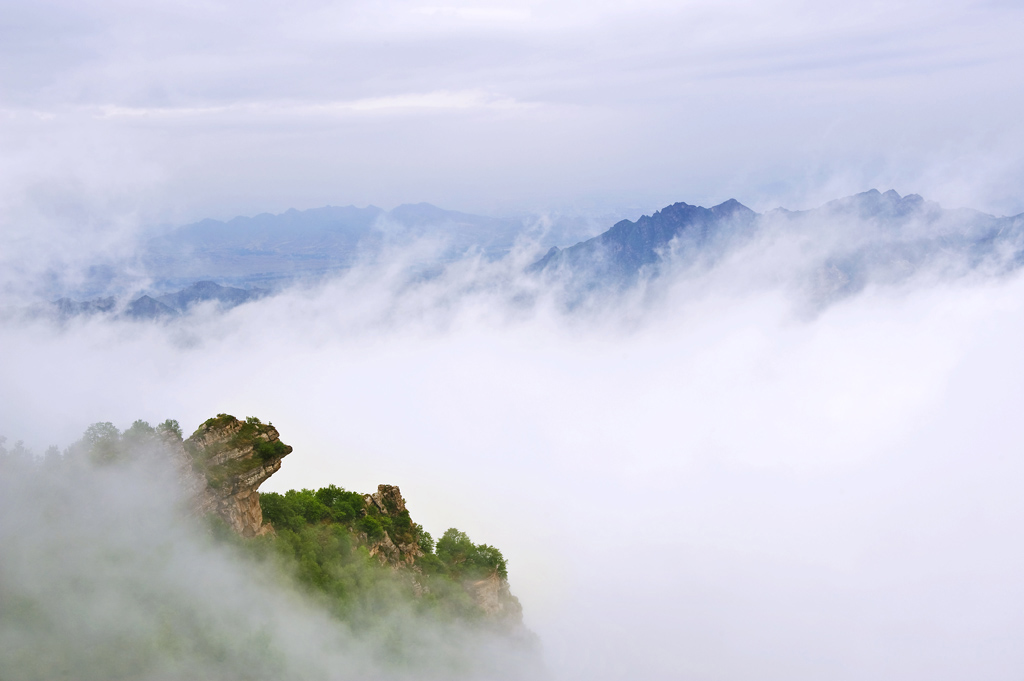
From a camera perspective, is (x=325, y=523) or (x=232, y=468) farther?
(x=325, y=523)

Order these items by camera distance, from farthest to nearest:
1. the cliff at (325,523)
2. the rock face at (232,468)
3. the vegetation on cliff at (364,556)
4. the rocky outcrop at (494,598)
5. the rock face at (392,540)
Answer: the rocky outcrop at (494,598) → the rock face at (392,540) → the vegetation on cliff at (364,556) → the cliff at (325,523) → the rock face at (232,468)

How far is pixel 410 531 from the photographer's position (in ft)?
223

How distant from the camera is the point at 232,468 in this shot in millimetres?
50781

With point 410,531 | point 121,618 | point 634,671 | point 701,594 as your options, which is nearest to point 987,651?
point 701,594

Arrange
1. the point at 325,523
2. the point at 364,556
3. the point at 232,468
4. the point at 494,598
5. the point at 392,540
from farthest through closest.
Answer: the point at 494,598, the point at 392,540, the point at 325,523, the point at 364,556, the point at 232,468

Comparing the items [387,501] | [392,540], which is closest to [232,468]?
[392,540]

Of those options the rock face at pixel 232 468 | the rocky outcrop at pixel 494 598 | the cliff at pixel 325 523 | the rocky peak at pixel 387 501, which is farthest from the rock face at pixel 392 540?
the rock face at pixel 232 468

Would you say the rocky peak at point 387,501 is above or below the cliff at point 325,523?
above

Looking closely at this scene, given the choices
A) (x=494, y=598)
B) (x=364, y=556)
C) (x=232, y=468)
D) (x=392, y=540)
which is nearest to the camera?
(x=232, y=468)

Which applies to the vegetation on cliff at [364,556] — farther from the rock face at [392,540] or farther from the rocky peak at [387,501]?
the rocky peak at [387,501]

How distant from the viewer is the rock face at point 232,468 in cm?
4922

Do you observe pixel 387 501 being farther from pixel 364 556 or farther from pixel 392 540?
pixel 364 556

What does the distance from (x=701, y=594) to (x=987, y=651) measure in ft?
260

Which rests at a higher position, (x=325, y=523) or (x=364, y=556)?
(x=325, y=523)
